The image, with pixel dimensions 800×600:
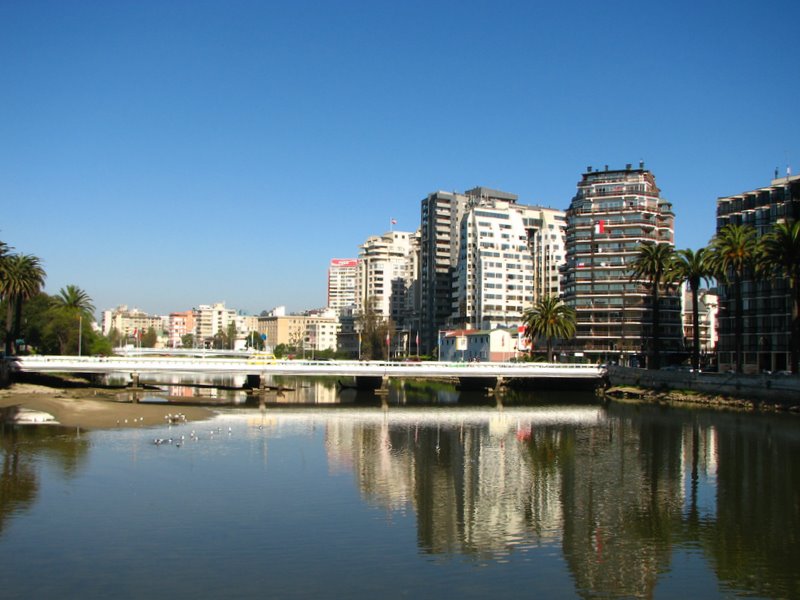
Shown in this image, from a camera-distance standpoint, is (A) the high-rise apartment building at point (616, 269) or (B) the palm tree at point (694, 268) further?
(A) the high-rise apartment building at point (616, 269)

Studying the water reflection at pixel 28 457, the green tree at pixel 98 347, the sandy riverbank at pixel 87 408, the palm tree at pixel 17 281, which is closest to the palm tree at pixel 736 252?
the sandy riverbank at pixel 87 408

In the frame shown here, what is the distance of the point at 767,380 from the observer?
302ft

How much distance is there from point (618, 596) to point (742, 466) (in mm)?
31934

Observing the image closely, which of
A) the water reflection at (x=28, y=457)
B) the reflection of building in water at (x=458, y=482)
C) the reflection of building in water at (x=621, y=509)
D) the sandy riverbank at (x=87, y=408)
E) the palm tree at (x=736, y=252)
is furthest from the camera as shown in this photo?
the palm tree at (x=736, y=252)

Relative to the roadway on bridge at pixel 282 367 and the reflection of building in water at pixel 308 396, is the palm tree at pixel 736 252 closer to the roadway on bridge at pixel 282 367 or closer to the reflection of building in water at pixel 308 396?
the roadway on bridge at pixel 282 367

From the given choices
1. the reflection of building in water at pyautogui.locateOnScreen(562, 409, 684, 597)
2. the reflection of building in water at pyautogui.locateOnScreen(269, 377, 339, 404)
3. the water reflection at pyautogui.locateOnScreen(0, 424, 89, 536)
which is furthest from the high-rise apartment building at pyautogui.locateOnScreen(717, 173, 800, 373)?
the water reflection at pyautogui.locateOnScreen(0, 424, 89, 536)

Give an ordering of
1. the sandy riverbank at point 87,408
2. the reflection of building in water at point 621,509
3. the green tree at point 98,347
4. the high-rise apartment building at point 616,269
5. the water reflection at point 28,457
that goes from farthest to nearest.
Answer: the green tree at point 98,347, the high-rise apartment building at point 616,269, the sandy riverbank at point 87,408, the water reflection at point 28,457, the reflection of building in water at point 621,509

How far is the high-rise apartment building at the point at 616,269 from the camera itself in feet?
484

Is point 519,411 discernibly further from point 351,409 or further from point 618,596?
point 618,596

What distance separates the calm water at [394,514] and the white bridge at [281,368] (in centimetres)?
2959

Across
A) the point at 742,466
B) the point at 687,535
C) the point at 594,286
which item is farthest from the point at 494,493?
the point at 594,286

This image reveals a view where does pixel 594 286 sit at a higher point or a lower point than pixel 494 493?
higher

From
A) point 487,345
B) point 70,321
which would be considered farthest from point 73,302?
point 487,345

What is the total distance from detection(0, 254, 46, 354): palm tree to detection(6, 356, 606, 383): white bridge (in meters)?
15.3
